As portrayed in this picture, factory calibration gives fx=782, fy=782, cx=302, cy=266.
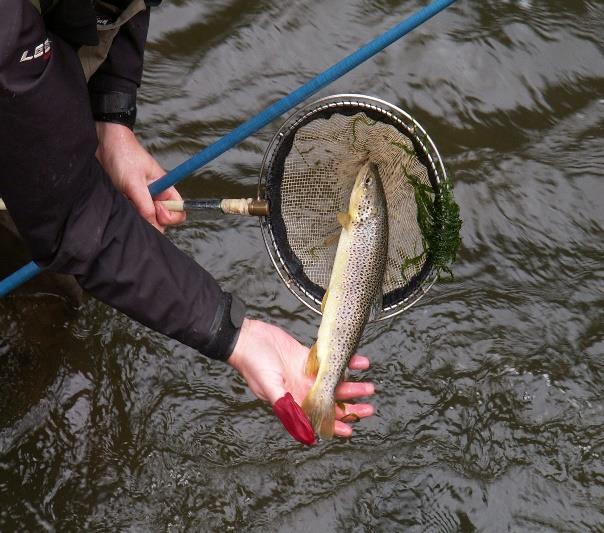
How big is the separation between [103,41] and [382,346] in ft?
6.67

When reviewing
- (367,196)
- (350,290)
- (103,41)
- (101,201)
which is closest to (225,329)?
(350,290)

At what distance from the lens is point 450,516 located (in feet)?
11.7

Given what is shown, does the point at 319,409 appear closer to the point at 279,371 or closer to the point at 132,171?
the point at 279,371

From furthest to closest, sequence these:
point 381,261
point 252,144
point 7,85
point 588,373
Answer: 1. point 252,144
2. point 588,373
3. point 381,261
4. point 7,85

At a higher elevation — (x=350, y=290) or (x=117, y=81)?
(x=117, y=81)

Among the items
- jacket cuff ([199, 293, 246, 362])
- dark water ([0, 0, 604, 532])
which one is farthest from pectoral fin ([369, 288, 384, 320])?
dark water ([0, 0, 604, 532])

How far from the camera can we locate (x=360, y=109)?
2.69 meters

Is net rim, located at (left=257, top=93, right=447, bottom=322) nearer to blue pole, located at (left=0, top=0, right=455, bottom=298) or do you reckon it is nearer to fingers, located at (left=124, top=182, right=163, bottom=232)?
blue pole, located at (left=0, top=0, right=455, bottom=298)

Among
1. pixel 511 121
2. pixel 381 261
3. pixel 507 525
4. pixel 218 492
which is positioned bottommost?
pixel 507 525

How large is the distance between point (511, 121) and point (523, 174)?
0.43 meters

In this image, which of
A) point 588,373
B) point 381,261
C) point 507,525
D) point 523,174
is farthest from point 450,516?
point 523,174

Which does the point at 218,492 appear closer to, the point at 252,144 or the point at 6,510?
the point at 6,510

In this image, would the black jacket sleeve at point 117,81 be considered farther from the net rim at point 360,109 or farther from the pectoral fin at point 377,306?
the pectoral fin at point 377,306

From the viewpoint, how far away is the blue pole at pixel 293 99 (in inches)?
97.7
